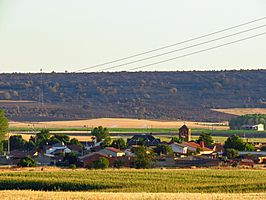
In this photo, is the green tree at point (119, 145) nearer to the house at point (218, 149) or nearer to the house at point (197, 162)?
the house at point (218, 149)

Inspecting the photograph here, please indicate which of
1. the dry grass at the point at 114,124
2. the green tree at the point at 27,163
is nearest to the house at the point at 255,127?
the dry grass at the point at 114,124

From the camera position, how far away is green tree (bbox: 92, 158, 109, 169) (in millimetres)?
75588

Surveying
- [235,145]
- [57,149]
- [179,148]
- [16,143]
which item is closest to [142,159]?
[179,148]

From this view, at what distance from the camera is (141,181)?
188 feet

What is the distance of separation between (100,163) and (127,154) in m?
9.22

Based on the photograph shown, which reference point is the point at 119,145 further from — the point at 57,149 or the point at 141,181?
the point at 141,181

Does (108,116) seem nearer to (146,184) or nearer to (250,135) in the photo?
(250,135)

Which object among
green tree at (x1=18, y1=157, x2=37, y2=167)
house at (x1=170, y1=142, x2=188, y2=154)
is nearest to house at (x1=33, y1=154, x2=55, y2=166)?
green tree at (x1=18, y1=157, x2=37, y2=167)

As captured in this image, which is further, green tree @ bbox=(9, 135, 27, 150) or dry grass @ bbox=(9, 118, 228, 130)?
dry grass @ bbox=(9, 118, 228, 130)

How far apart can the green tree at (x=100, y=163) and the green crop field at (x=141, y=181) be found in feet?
30.5

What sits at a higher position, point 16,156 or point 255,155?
point 255,155

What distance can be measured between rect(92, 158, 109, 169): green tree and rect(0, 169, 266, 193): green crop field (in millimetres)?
9282

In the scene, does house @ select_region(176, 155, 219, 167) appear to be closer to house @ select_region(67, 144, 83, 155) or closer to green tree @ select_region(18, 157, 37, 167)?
green tree @ select_region(18, 157, 37, 167)

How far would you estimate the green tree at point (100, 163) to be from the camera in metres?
→ 75.6
